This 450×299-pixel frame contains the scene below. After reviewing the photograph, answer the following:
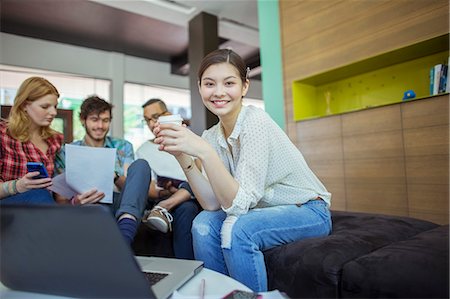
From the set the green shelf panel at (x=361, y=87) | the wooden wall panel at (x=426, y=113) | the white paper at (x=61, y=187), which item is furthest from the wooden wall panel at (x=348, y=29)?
the white paper at (x=61, y=187)

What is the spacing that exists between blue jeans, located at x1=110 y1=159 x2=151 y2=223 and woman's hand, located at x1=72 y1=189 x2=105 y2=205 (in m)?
0.08

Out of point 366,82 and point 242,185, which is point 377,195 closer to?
point 366,82

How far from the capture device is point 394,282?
2.13ft

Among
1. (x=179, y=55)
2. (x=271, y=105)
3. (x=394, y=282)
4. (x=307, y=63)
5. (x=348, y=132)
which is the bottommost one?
(x=394, y=282)

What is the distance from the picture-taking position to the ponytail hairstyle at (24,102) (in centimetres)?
125

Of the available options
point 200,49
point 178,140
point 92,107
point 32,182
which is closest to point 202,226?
point 178,140

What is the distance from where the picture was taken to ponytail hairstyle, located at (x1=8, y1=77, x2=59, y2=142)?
4.10 feet

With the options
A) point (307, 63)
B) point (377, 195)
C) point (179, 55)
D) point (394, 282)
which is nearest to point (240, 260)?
point (394, 282)

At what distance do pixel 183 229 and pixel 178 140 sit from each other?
2.05 ft

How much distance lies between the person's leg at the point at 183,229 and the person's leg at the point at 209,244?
347 millimetres

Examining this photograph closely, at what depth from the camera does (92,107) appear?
1.58 metres

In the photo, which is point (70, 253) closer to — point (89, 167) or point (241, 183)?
point (241, 183)

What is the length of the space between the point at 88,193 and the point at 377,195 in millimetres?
1917

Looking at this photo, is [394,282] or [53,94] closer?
[394,282]
